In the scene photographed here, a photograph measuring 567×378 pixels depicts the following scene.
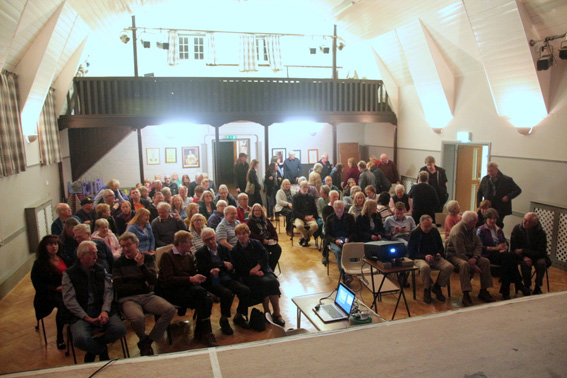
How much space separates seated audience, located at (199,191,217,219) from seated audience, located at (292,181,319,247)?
5.90ft

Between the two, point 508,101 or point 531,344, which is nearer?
point 531,344

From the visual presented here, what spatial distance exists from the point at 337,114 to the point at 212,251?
7.54m

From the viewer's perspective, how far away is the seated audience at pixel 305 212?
8.10 m

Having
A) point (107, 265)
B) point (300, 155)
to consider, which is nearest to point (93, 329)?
point (107, 265)

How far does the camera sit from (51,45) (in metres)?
7.41

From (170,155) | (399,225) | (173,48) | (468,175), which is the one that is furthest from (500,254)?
(170,155)

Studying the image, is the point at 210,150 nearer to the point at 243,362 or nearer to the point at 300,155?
the point at 300,155

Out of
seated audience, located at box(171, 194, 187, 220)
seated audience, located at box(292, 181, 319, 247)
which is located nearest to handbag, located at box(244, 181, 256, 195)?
seated audience, located at box(292, 181, 319, 247)

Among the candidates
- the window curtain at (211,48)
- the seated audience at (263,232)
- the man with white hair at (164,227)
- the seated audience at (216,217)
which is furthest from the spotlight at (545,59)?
the window curtain at (211,48)

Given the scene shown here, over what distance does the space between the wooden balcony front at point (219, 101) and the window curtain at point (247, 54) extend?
35 centimetres

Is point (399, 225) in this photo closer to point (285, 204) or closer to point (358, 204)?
point (358, 204)

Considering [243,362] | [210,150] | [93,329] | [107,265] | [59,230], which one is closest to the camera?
[243,362]

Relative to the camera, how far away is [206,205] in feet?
23.5

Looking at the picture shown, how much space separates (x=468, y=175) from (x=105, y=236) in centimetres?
841
